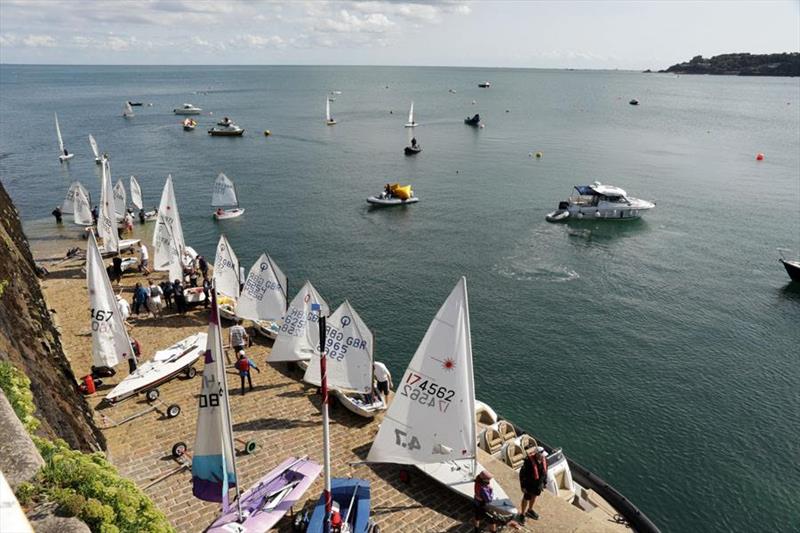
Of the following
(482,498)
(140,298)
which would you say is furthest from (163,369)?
(482,498)

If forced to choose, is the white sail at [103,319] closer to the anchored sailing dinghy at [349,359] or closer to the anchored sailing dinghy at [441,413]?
the anchored sailing dinghy at [349,359]

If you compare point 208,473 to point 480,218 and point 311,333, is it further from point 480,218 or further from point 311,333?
point 480,218

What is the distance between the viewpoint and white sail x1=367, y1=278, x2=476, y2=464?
17500 millimetres

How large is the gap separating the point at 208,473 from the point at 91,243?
38.4 feet

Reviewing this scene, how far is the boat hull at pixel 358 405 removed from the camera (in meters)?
22.9

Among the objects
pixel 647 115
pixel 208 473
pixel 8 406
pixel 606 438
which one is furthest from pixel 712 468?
pixel 647 115

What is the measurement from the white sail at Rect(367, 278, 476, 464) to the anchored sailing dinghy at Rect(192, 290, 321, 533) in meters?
4.02

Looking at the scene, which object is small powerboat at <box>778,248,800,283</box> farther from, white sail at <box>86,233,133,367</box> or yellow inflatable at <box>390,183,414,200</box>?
white sail at <box>86,233,133,367</box>

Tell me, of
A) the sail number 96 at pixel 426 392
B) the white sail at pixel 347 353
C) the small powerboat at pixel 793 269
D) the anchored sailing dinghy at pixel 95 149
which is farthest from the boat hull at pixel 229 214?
the small powerboat at pixel 793 269

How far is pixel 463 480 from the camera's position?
18.8 m

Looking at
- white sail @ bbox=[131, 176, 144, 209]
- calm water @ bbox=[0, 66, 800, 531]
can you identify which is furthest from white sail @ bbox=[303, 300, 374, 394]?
white sail @ bbox=[131, 176, 144, 209]

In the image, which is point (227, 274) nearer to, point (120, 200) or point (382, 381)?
point (382, 381)

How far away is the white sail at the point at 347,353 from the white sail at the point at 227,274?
12.6 m

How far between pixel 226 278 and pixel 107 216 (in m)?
13.2
